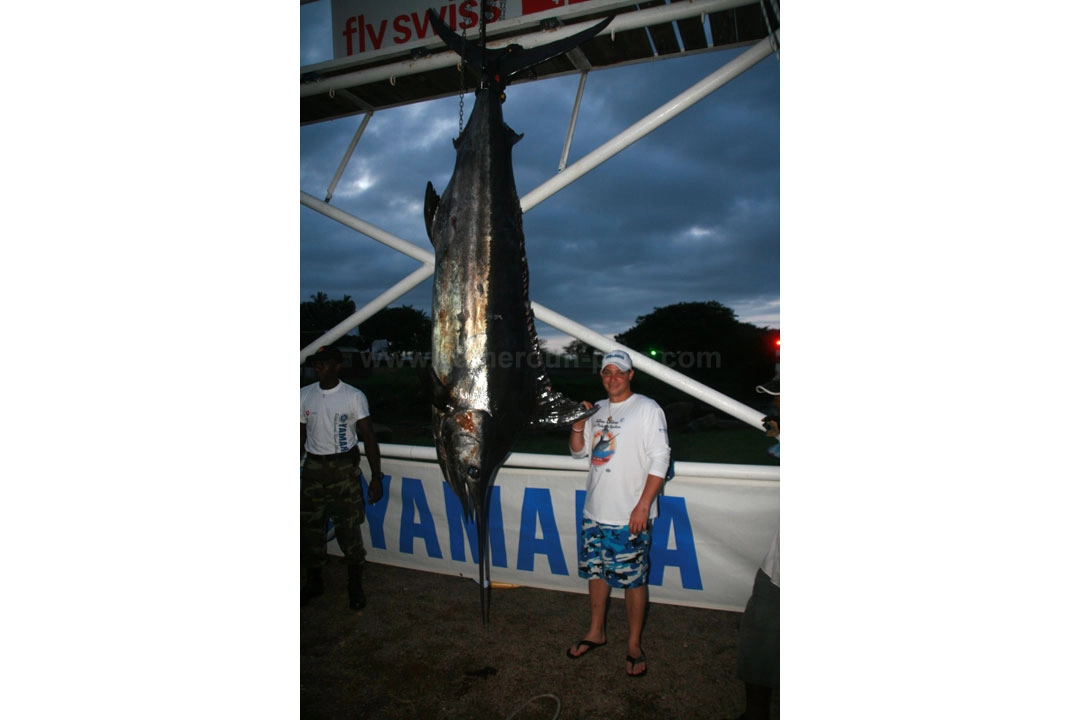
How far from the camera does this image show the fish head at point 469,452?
234 cm

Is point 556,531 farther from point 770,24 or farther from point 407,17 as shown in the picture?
point 407,17

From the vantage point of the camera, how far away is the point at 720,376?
33.0 metres

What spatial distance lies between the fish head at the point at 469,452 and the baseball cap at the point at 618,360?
834 mm

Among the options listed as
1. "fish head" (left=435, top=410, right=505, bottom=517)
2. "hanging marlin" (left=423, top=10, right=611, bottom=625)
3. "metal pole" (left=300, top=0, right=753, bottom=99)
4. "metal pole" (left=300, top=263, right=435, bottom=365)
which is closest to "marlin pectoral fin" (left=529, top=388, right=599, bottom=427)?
"hanging marlin" (left=423, top=10, right=611, bottom=625)

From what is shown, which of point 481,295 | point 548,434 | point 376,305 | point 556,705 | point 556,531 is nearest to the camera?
point 481,295

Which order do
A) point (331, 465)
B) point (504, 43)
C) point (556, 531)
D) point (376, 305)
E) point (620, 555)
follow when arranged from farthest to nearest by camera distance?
point (331, 465), point (556, 531), point (376, 305), point (504, 43), point (620, 555)

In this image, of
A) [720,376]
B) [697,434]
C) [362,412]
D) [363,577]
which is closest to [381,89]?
[362,412]

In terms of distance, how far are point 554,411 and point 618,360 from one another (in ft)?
1.69

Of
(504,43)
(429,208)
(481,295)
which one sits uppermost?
(504,43)

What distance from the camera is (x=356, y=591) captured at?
343 cm

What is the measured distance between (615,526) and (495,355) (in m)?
1.13

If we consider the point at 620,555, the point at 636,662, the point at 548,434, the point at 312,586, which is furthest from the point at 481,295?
the point at 548,434

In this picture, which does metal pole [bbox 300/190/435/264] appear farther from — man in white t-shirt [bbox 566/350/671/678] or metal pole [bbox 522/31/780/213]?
man in white t-shirt [bbox 566/350/671/678]

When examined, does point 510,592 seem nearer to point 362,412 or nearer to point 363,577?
point 363,577
